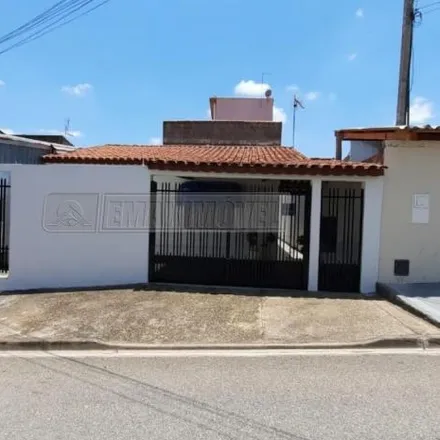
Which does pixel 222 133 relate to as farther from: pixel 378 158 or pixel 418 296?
pixel 418 296

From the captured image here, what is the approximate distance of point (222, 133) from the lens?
19750 millimetres

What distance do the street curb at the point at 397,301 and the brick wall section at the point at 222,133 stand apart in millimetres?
11080

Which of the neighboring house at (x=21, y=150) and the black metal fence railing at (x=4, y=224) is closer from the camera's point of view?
the black metal fence railing at (x=4, y=224)

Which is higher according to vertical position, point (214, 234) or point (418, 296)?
point (214, 234)

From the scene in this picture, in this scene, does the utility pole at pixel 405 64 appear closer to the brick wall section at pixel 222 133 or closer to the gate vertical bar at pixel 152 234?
the gate vertical bar at pixel 152 234

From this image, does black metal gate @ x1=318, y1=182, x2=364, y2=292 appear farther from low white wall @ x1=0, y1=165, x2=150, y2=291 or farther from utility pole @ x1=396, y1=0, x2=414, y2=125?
low white wall @ x1=0, y1=165, x2=150, y2=291

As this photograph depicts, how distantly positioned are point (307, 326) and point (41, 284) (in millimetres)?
5300

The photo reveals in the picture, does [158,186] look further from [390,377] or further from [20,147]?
[390,377]

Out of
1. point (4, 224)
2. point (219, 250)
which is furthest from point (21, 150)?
point (219, 250)

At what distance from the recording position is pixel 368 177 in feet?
30.1

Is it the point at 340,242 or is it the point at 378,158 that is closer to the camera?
the point at 340,242

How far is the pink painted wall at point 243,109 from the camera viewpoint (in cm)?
2292

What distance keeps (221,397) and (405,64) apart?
10.2 m

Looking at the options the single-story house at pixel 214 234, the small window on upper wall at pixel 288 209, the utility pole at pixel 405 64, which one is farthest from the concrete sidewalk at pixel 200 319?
the utility pole at pixel 405 64
